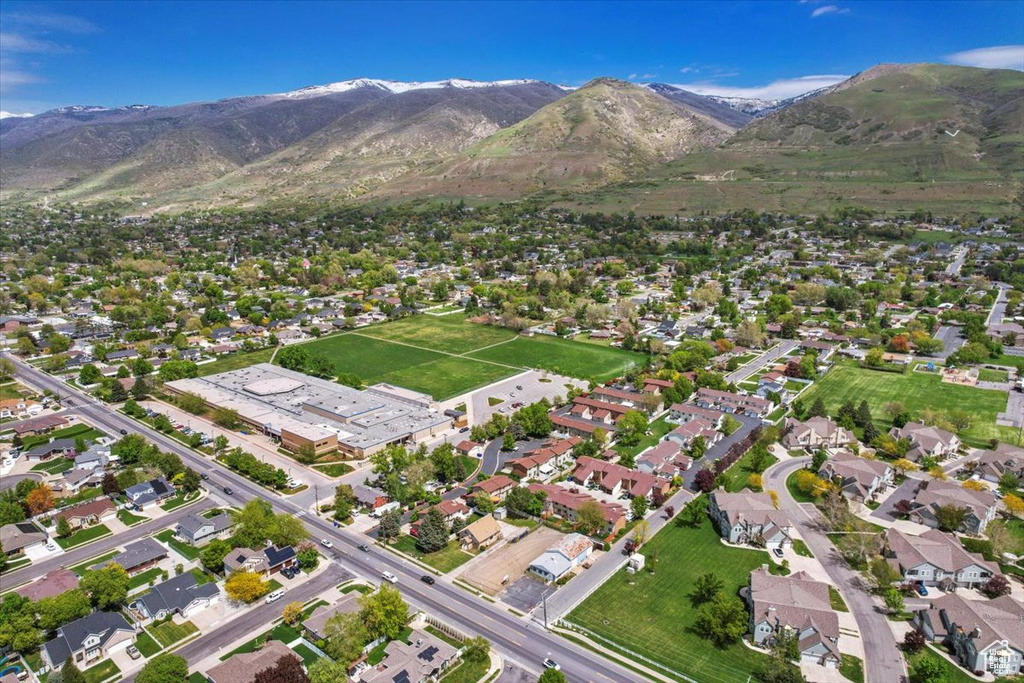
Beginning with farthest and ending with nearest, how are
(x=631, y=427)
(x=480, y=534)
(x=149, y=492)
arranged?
(x=631, y=427) < (x=149, y=492) < (x=480, y=534)

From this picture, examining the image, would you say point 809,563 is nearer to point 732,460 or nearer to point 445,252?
point 732,460

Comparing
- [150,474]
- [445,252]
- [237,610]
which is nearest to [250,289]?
[445,252]

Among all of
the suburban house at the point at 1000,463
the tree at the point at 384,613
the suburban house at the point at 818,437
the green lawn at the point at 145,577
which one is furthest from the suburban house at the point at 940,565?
the green lawn at the point at 145,577

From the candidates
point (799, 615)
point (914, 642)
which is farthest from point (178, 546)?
point (914, 642)

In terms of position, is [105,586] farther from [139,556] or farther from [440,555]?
[440,555]

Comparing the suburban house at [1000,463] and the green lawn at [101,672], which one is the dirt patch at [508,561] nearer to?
the green lawn at [101,672]
